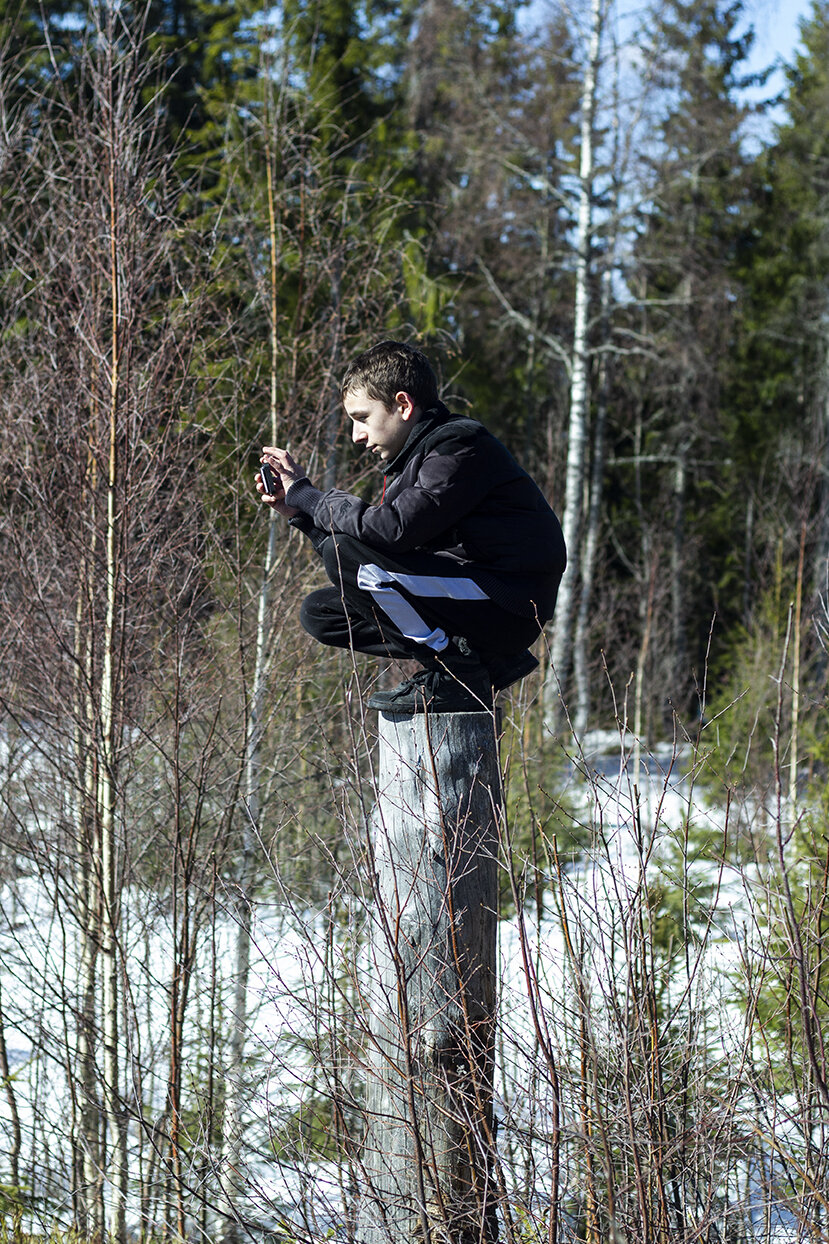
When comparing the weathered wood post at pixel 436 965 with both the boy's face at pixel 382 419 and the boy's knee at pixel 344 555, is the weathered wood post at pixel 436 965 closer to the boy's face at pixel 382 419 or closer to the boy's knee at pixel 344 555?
the boy's knee at pixel 344 555

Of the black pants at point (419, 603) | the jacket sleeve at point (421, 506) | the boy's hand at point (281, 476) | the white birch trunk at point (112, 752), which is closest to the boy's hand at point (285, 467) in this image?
the boy's hand at point (281, 476)

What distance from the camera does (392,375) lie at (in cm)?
295

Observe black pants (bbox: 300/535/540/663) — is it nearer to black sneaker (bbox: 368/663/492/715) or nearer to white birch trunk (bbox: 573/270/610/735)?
black sneaker (bbox: 368/663/492/715)

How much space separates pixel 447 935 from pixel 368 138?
9763 millimetres

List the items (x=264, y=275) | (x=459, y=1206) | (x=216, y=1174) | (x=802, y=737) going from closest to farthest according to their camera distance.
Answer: (x=459, y=1206)
(x=216, y=1174)
(x=264, y=275)
(x=802, y=737)

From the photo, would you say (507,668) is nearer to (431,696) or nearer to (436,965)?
(431,696)

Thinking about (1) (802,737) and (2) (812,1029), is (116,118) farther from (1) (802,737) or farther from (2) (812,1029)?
(1) (802,737)

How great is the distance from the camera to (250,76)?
1579 centimetres

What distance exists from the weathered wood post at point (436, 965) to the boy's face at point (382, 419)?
82cm

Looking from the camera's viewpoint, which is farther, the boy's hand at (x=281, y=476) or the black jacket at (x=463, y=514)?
the boy's hand at (x=281, y=476)

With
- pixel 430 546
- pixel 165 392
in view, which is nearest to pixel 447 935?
pixel 430 546

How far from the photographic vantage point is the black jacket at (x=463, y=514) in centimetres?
277

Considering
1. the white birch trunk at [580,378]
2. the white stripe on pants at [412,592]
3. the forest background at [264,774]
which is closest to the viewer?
the forest background at [264,774]

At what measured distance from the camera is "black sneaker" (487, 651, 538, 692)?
2910mm
